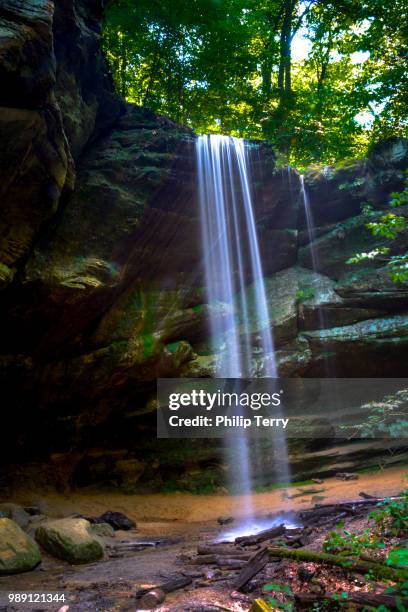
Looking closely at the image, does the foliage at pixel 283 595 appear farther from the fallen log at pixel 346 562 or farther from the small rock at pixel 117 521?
the small rock at pixel 117 521

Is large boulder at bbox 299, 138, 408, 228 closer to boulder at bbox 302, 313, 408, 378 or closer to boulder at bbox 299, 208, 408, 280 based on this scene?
boulder at bbox 299, 208, 408, 280

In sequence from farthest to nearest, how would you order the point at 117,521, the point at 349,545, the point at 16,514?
1. the point at 117,521
2. the point at 16,514
3. the point at 349,545

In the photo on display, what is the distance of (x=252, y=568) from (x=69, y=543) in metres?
3.39

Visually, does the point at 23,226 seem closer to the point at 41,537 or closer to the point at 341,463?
the point at 41,537

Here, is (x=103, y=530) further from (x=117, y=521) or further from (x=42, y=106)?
(x=42, y=106)

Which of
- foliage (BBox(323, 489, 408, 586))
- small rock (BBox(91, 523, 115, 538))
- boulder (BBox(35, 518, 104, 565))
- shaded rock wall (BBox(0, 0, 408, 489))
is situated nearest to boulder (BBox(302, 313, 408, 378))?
shaded rock wall (BBox(0, 0, 408, 489))

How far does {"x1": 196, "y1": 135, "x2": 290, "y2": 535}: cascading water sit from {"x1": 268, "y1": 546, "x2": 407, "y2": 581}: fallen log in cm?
713

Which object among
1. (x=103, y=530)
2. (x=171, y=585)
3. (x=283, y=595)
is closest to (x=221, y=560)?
(x=171, y=585)

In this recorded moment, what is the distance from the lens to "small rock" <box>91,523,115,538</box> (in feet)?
28.6

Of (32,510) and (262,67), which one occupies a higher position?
(262,67)

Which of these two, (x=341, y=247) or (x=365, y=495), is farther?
(x=341, y=247)

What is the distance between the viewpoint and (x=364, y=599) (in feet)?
12.0

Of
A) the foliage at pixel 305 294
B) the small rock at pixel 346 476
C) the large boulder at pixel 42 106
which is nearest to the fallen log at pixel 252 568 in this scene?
the large boulder at pixel 42 106

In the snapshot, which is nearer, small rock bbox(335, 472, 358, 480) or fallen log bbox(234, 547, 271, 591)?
fallen log bbox(234, 547, 271, 591)
